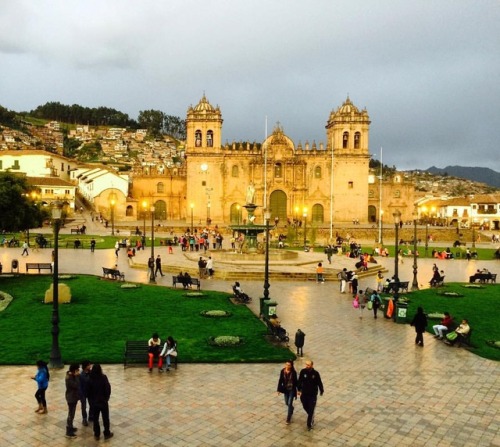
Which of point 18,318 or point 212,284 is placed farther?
point 212,284

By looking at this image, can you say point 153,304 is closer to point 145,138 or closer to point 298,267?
point 298,267

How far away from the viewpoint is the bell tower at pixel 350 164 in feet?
214

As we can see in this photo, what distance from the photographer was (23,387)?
9.78 m

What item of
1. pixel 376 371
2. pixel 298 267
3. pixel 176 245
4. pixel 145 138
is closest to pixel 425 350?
pixel 376 371

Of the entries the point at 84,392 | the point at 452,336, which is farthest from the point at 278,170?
the point at 84,392

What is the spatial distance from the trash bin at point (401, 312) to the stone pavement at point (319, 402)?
74.9 inches

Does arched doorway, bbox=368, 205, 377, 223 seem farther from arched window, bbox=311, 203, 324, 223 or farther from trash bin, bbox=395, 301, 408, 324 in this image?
trash bin, bbox=395, 301, 408, 324

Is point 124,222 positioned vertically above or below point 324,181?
below

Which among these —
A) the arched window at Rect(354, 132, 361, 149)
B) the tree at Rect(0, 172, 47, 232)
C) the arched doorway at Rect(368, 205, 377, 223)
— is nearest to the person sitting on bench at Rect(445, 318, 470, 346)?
the tree at Rect(0, 172, 47, 232)

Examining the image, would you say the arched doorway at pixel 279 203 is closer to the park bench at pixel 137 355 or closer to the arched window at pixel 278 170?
the arched window at pixel 278 170

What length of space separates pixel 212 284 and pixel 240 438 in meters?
15.3

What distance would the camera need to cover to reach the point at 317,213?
66250 millimetres

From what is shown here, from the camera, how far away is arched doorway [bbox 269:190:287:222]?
66188 millimetres

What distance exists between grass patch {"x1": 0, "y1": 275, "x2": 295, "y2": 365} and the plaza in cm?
66
